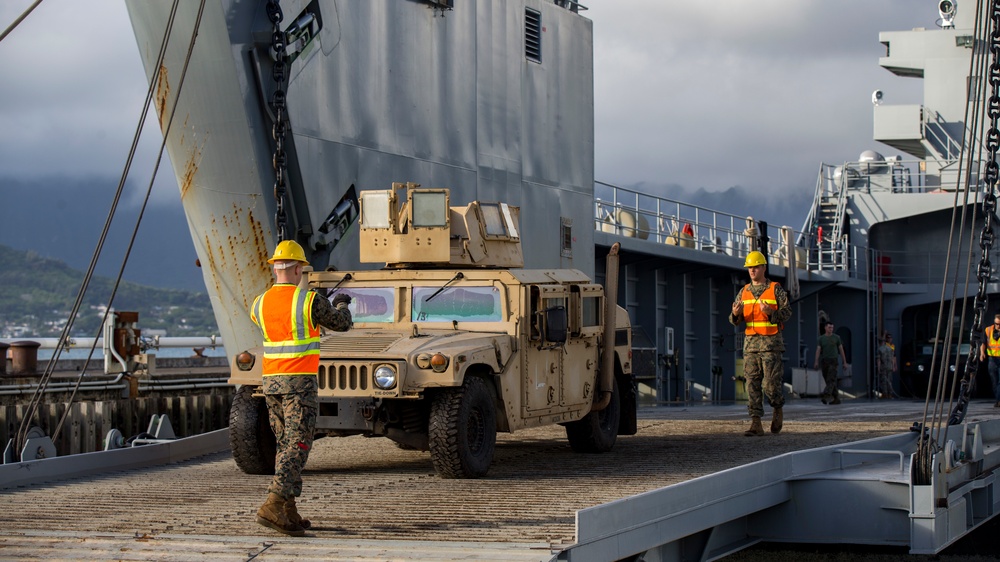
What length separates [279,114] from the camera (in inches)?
440

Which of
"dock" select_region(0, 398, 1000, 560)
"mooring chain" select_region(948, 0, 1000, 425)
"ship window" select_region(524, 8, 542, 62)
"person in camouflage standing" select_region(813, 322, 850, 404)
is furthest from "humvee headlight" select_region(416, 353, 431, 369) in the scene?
"person in camouflage standing" select_region(813, 322, 850, 404)

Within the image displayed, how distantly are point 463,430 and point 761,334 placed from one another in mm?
5252

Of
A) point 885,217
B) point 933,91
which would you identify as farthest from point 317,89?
point 933,91

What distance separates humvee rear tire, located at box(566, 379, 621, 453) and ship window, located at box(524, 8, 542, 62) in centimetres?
537

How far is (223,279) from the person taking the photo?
1241 centimetres

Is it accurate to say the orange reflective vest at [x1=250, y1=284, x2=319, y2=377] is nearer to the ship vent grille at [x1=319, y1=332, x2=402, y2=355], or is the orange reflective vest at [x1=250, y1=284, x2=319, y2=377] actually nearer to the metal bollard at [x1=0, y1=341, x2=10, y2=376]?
the ship vent grille at [x1=319, y1=332, x2=402, y2=355]

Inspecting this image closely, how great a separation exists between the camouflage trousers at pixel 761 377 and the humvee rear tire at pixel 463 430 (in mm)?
4652

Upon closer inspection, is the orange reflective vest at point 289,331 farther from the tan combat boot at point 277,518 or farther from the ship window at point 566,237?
the ship window at point 566,237

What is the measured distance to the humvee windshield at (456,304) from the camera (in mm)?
9906

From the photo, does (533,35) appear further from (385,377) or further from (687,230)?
(687,230)

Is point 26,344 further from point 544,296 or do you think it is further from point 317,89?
point 544,296

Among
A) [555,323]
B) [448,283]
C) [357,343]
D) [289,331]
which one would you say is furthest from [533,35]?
[289,331]

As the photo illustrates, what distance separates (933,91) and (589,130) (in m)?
19.9

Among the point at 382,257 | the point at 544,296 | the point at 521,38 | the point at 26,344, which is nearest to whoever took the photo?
the point at 544,296
